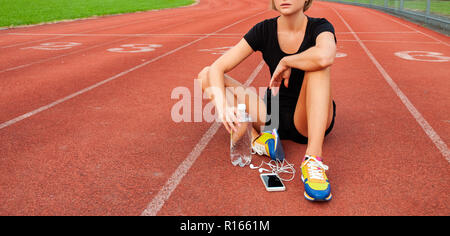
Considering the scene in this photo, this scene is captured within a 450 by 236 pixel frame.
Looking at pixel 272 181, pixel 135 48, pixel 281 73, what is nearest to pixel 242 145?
pixel 272 181

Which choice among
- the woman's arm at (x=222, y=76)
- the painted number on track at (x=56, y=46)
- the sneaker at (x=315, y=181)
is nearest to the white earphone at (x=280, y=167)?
the sneaker at (x=315, y=181)

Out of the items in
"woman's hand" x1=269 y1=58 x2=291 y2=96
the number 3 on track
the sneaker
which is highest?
"woman's hand" x1=269 y1=58 x2=291 y2=96

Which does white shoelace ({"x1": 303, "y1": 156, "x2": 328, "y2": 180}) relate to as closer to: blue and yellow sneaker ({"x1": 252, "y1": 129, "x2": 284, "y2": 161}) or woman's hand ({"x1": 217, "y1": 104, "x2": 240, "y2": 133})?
blue and yellow sneaker ({"x1": 252, "y1": 129, "x2": 284, "y2": 161})

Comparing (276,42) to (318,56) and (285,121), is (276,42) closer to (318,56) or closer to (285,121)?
(318,56)

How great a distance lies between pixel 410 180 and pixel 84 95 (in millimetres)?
4568

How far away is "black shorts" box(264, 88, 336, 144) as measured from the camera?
11.8ft

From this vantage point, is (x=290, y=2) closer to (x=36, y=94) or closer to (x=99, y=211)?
(x=99, y=211)

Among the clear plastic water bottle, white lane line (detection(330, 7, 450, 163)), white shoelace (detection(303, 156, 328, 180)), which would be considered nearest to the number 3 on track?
white lane line (detection(330, 7, 450, 163))

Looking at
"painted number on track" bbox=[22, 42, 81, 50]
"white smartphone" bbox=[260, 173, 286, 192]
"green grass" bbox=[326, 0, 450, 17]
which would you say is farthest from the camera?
"green grass" bbox=[326, 0, 450, 17]

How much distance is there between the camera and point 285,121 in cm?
365

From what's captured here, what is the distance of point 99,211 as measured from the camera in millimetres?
2775

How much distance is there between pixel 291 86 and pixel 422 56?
666cm

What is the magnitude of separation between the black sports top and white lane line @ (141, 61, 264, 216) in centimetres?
99

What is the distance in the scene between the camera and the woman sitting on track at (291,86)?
9.84 feet
